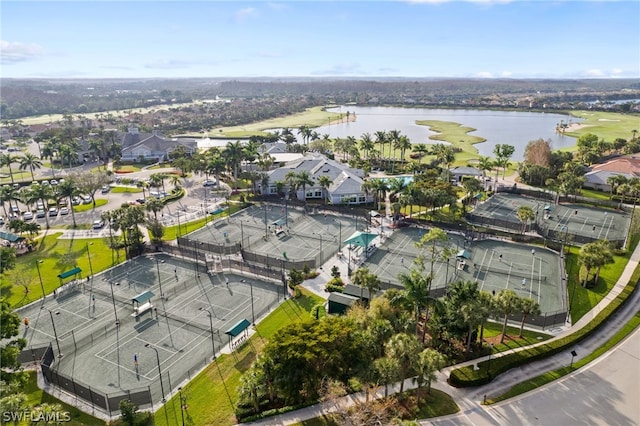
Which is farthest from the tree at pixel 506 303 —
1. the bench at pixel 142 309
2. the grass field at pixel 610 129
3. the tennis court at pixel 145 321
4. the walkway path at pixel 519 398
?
the grass field at pixel 610 129

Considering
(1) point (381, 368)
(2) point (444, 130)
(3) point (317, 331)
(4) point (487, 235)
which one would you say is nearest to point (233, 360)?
(3) point (317, 331)

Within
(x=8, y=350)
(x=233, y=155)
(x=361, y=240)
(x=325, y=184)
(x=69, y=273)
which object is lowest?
(x=69, y=273)

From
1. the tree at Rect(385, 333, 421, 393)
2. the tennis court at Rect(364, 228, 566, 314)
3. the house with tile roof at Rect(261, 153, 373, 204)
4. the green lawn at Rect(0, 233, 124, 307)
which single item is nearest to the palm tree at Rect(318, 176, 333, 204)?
the house with tile roof at Rect(261, 153, 373, 204)

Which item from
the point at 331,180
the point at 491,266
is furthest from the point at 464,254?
the point at 331,180

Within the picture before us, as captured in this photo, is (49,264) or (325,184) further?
(325,184)

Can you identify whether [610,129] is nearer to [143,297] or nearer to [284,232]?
[284,232]

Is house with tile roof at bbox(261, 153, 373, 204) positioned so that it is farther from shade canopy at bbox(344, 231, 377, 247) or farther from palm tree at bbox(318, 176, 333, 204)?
shade canopy at bbox(344, 231, 377, 247)
